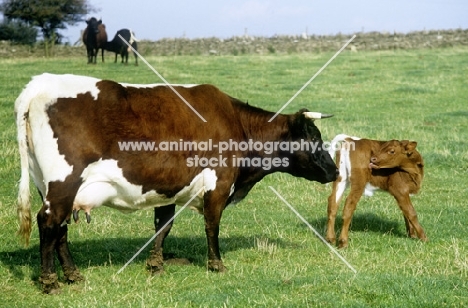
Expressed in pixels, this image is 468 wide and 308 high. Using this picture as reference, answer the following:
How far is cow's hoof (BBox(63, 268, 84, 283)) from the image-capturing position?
642cm

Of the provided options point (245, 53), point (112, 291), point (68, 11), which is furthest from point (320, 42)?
point (112, 291)

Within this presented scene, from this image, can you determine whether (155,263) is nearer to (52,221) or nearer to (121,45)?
(52,221)

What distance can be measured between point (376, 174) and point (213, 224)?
7.64ft

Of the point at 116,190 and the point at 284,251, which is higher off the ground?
the point at 116,190

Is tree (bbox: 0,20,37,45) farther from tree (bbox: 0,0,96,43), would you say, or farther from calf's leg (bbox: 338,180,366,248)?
calf's leg (bbox: 338,180,366,248)

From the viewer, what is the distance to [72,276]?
642 cm

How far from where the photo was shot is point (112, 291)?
242 inches

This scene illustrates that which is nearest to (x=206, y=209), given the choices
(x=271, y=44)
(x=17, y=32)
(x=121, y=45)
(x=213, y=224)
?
(x=213, y=224)

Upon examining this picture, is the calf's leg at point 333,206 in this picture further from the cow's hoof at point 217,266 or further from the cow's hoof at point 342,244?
the cow's hoof at point 217,266

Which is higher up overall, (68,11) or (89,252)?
(68,11)

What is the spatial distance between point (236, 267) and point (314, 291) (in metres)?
1.27

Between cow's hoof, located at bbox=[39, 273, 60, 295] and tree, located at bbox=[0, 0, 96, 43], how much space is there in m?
44.1

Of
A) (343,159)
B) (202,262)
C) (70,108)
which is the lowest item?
(202,262)

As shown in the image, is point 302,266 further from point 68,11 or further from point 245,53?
point 68,11
